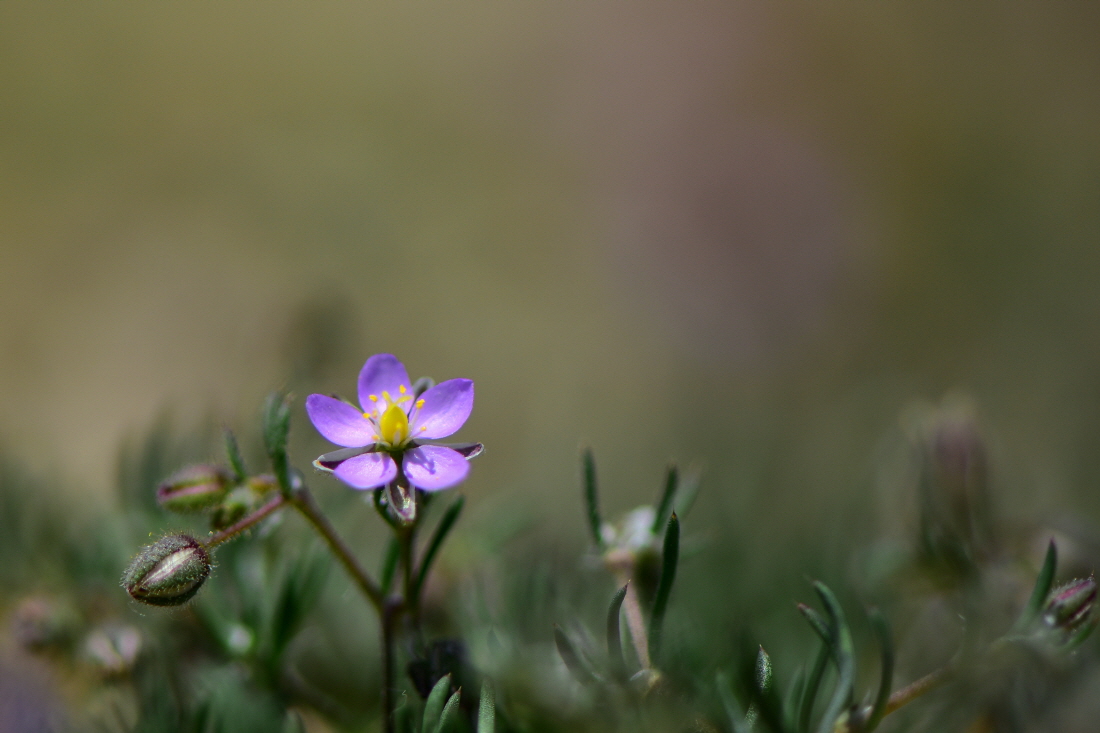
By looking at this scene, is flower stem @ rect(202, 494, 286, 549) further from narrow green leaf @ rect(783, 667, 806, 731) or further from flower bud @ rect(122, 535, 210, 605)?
narrow green leaf @ rect(783, 667, 806, 731)

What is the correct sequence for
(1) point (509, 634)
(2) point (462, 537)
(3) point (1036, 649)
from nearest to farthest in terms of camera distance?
(3) point (1036, 649) < (1) point (509, 634) < (2) point (462, 537)

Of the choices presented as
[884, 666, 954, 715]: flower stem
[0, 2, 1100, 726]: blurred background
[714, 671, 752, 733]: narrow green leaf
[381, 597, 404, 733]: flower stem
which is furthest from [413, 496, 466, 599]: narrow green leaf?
[0, 2, 1100, 726]: blurred background

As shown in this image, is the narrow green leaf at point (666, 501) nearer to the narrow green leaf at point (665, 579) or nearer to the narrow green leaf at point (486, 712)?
the narrow green leaf at point (665, 579)

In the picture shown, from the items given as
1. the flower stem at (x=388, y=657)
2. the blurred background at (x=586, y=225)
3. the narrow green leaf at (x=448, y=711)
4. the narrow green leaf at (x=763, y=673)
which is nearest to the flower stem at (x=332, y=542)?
the flower stem at (x=388, y=657)

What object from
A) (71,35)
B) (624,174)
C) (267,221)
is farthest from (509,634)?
(71,35)

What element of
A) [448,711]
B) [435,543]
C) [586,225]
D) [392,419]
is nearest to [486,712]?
[448,711]

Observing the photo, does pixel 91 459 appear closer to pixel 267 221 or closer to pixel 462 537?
pixel 267 221

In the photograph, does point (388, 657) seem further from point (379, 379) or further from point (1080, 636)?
point (1080, 636)
